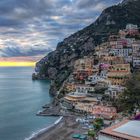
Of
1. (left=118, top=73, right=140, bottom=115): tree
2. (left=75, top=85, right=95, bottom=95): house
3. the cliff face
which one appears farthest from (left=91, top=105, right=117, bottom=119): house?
the cliff face

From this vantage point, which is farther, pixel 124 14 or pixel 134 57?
pixel 124 14

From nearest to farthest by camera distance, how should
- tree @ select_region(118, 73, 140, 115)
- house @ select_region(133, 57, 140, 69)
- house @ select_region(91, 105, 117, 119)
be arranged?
1. tree @ select_region(118, 73, 140, 115)
2. house @ select_region(91, 105, 117, 119)
3. house @ select_region(133, 57, 140, 69)

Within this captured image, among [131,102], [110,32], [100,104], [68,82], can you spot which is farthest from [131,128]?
[110,32]

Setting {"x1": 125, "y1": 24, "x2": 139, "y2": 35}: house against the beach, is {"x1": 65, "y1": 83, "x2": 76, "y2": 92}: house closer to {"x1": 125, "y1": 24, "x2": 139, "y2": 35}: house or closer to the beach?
the beach

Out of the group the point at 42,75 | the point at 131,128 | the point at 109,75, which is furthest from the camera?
the point at 42,75

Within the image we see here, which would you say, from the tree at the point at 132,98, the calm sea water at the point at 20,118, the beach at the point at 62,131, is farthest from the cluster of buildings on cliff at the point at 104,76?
the tree at the point at 132,98

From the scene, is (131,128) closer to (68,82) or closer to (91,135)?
(91,135)

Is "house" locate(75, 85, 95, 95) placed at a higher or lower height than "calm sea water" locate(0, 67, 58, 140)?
higher
